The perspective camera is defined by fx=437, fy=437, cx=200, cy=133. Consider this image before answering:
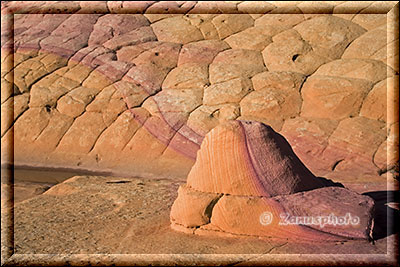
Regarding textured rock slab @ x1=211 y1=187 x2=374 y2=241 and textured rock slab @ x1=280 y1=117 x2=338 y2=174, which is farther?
textured rock slab @ x1=280 y1=117 x2=338 y2=174

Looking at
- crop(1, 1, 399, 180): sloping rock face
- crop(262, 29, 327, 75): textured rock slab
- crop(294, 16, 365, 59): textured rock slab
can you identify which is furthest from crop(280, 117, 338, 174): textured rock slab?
crop(294, 16, 365, 59): textured rock slab

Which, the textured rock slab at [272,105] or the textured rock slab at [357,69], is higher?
the textured rock slab at [357,69]

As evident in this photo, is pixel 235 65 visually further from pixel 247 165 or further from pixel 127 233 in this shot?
pixel 127 233

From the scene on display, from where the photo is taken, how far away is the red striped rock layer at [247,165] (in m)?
4.75

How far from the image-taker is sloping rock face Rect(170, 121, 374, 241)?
4.50 m

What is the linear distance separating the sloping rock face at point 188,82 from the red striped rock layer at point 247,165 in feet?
9.82

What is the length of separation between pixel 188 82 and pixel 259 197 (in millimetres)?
5668

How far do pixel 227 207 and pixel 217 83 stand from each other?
5445 millimetres

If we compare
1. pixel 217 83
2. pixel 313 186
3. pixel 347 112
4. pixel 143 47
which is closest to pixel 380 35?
pixel 347 112

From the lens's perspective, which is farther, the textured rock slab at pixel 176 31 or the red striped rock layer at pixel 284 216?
the textured rock slab at pixel 176 31

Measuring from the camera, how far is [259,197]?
15.3 ft

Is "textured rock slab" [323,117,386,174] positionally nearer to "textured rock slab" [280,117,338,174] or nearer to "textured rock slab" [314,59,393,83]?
"textured rock slab" [280,117,338,174]

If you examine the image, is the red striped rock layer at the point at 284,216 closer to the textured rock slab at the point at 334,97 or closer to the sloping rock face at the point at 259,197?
the sloping rock face at the point at 259,197

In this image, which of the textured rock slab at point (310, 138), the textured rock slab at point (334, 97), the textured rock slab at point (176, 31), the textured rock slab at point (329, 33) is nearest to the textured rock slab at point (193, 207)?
the textured rock slab at point (310, 138)
